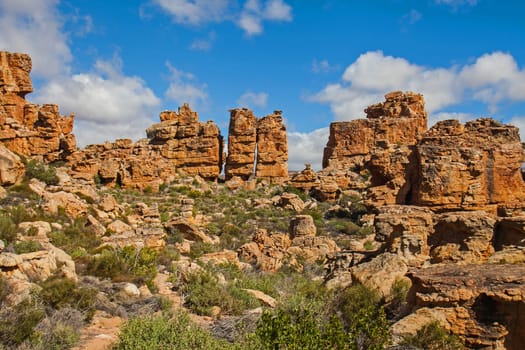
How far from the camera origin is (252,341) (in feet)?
17.1

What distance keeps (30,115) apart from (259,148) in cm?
1486

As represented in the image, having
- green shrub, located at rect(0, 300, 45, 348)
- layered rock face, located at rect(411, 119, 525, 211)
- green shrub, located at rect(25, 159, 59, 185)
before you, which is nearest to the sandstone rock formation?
green shrub, located at rect(0, 300, 45, 348)

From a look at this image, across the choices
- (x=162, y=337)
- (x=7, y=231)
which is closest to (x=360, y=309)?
(x=162, y=337)

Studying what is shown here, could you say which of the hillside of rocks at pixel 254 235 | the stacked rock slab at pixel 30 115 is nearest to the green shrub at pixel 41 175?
the hillside of rocks at pixel 254 235

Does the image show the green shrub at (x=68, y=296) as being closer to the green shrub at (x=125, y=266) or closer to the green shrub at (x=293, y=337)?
the green shrub at (x=125, y=266)

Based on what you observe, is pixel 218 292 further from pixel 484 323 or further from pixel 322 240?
pixel 322 240

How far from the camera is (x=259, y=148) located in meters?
33.2

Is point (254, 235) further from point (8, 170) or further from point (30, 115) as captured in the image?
point (30, 115)

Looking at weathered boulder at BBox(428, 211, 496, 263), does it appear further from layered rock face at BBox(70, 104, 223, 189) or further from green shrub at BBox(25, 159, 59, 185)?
layered rock face at BBox(70, 104, 223, 189)

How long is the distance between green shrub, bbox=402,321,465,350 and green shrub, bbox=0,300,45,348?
429cm

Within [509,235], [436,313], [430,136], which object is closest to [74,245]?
[436,313]

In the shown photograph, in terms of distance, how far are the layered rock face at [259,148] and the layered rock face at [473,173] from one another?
17853 millimetres

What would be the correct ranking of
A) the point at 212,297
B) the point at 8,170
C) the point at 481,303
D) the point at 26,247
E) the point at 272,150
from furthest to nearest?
the point at 272,150
the point at 8,170
the point at 26,247
the point at 212,297
the point at 481,303

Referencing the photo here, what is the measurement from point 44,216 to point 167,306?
6.88 metres
